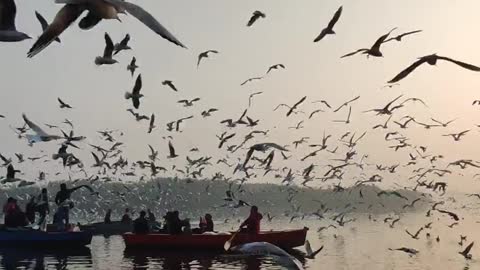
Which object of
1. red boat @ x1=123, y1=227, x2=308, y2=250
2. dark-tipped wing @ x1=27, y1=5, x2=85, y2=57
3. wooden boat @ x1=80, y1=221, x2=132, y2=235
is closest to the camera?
dark-tipped wing @ x1=27, y1=5, x2=85, y2=57

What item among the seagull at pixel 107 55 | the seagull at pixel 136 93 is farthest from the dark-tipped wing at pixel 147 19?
the seagull at pixel 136 93

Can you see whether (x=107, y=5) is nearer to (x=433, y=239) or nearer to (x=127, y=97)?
(x=127, y=97)

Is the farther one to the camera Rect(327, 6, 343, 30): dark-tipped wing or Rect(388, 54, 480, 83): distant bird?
Rect(327, 6, 343, 30): dark-tipped wing

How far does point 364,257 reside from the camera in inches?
1458

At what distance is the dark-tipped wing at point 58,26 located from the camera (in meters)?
5.94

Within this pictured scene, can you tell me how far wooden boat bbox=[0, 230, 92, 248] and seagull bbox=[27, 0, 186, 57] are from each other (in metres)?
27.1

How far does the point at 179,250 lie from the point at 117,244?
10251mm

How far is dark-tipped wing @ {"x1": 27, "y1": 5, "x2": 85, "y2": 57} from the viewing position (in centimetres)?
594

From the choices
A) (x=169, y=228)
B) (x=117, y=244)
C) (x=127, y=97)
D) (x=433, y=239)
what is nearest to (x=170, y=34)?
(x=127, y=97)

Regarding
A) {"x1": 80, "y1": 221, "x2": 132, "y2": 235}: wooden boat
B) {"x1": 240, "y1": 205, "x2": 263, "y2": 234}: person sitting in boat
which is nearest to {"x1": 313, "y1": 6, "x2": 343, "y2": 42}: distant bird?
{"x1": 240, "y1": 205, "x2": 263, "y2": 234}: person sitting in boat

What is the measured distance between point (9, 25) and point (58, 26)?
1.36 meters

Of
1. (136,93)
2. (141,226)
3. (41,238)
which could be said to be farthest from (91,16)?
(141,226)

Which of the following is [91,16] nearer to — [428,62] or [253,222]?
[428,62]

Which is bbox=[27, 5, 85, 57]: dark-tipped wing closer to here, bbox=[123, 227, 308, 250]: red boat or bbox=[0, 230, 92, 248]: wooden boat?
bbox=[123, 227, 308, 250]: red boat
